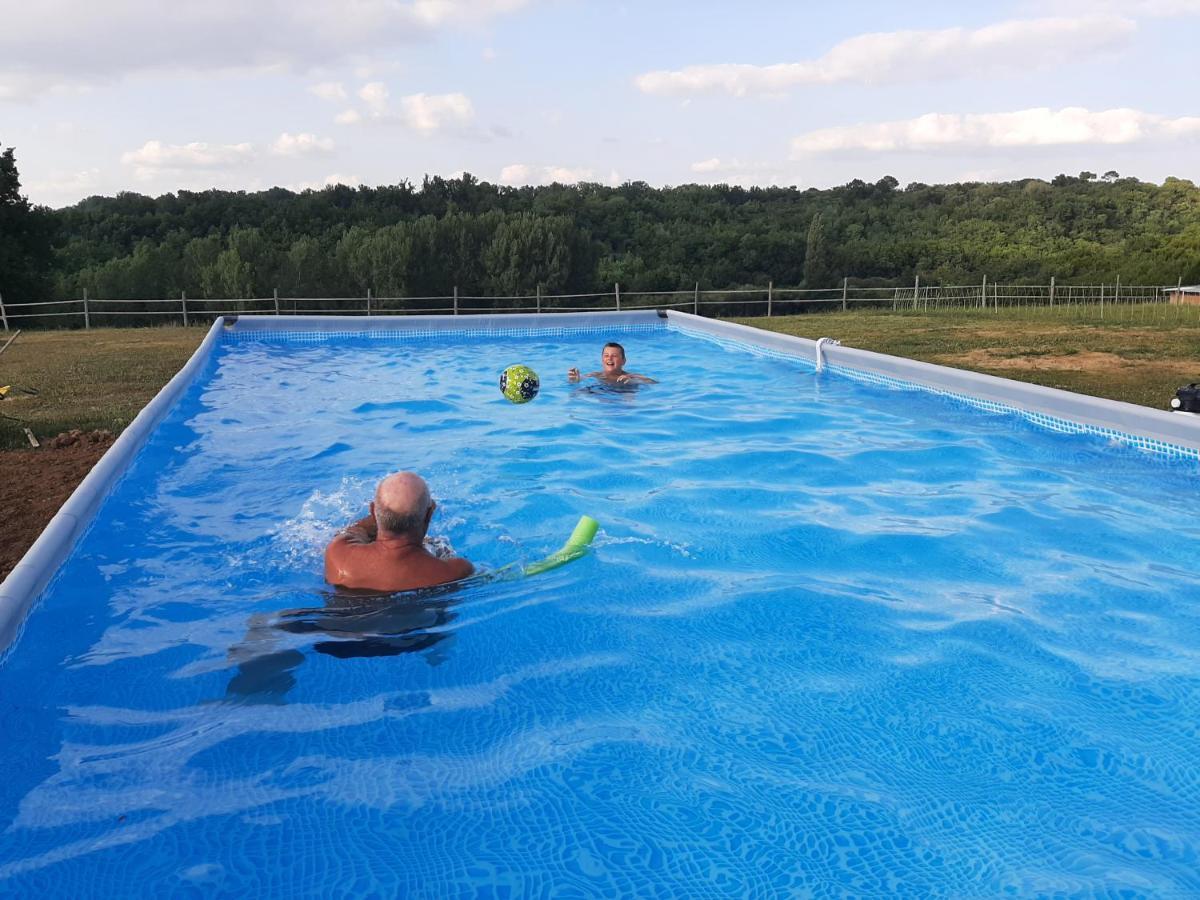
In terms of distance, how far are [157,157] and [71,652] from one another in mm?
28392

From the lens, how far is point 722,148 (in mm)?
31328

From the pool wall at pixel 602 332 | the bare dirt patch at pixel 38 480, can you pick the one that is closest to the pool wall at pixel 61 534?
the pool wall at pixel 602 332

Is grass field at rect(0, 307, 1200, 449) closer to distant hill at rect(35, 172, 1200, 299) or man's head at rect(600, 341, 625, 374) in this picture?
man's head at rect(600, 341, 625, 374)

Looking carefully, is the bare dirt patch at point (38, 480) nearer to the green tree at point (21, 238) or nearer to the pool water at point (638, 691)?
the pool water at point (638, 691)

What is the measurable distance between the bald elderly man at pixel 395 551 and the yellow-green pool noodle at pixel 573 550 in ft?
1.57

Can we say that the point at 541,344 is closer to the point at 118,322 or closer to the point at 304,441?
the point at 304,441

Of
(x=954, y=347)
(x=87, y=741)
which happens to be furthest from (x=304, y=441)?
(x=954, y=347)

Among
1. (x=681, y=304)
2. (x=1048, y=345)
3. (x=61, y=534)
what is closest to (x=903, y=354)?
(x=1048, y=345)

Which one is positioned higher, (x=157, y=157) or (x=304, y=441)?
(x=157, y=157)

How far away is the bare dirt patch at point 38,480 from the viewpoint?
431 cm

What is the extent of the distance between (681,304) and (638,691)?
745 inches

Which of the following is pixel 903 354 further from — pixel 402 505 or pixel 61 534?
pixel 61 534

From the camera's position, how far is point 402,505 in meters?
3.25

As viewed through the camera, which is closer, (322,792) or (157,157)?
(322,792)
